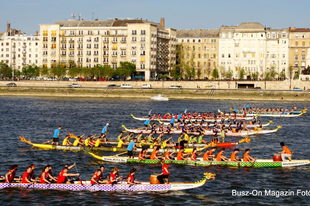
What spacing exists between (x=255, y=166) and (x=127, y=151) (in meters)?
9.93

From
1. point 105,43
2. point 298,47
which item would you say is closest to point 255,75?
point 298,47

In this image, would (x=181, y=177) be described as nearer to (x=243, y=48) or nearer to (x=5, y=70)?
(x=243, y=48)

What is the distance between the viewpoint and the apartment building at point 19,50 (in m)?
177

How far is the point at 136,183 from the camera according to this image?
2786 cm

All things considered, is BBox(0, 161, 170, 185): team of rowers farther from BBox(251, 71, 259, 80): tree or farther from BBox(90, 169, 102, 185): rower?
BBox(251, 71, 259, 80): tree

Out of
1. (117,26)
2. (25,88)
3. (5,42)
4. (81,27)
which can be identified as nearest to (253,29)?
(117,26)

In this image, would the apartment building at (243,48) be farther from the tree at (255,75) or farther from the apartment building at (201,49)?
the apartment building at (201,49)

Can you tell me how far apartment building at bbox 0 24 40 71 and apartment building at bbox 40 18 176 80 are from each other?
768 inches

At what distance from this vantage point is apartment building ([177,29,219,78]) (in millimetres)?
167375

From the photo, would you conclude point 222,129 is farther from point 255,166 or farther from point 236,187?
point 236,187

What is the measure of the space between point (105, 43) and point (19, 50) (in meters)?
44.1

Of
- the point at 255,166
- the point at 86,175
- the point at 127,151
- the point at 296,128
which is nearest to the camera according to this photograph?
the point at 86,175

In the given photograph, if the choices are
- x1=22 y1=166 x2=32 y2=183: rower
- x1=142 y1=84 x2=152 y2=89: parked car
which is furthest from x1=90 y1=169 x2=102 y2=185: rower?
x1=142 y1=84 x2=152 y2=89: parked car

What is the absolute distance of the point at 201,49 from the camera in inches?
6668
